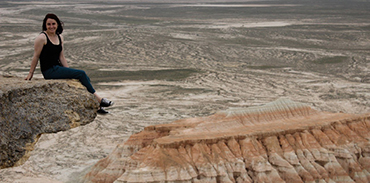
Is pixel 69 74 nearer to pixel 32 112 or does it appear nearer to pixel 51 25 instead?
pixel 51 25

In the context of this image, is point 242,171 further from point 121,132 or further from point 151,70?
point 151,70

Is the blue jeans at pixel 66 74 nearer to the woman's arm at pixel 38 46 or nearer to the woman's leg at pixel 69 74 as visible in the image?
the woman's leg at pixel 69 74

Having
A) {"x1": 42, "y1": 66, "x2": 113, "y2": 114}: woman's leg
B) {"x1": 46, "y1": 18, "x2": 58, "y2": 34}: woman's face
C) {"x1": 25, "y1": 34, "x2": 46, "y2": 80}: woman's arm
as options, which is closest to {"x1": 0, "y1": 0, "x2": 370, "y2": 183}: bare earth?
{"x1": 42, "y1": 66, "x2": 113, "y2": 114}: woman's leg

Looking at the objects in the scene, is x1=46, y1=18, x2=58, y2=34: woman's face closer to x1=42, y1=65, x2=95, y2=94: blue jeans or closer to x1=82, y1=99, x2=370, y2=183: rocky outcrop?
x1=42, y1=65, x2=95, y2=94: blue jeans

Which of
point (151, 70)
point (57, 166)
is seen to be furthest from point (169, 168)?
point (151, 70)

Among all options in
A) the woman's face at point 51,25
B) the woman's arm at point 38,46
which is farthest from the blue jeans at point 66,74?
the woman's face at point 51,25
